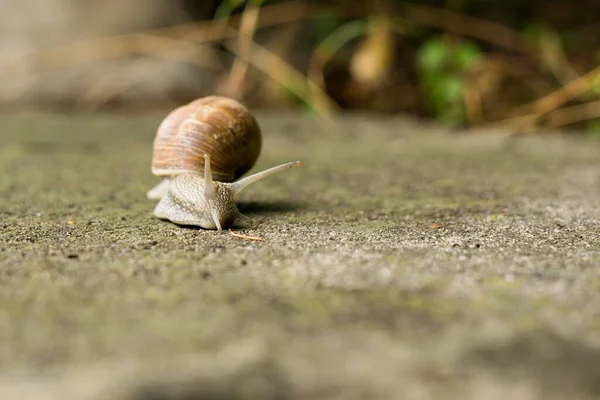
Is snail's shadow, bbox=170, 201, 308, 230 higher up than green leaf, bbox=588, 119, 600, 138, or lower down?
higher up

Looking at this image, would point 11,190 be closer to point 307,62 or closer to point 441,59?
point 441,59

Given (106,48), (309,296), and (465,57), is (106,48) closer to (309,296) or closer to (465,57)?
(465,57)


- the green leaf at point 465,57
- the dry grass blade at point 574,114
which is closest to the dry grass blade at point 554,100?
the dry grass blade at point 574,114

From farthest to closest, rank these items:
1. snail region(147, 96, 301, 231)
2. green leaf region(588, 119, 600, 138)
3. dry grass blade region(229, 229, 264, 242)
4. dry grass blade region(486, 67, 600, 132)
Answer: green leaf region(588, 119, 600, 138) < dry grass blade region(486, 67, 600, 132) < snail region(147, 96, 301, 231) < dry grass blade region(229, 229, 264, 242)

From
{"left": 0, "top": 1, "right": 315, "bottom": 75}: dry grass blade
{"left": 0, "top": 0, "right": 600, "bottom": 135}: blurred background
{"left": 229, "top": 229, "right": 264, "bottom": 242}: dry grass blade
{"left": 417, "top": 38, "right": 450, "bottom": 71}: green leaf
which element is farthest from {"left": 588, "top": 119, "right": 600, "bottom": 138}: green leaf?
{"left": 229, "top": 229, "right": 264, "bottom": 242}: dry grass blade

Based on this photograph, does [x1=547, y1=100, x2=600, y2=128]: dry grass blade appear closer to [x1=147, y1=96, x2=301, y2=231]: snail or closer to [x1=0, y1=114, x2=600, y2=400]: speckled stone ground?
[x1=0, y1=114, x2=600, y2=400]: speckled stone ground

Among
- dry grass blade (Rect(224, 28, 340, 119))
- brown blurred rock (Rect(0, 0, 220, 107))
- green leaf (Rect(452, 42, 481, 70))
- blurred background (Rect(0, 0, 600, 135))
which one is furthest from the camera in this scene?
brown blurred rock (Rect(0, 0, 220, 107))

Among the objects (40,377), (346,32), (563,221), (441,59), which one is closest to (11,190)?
(40,377)
